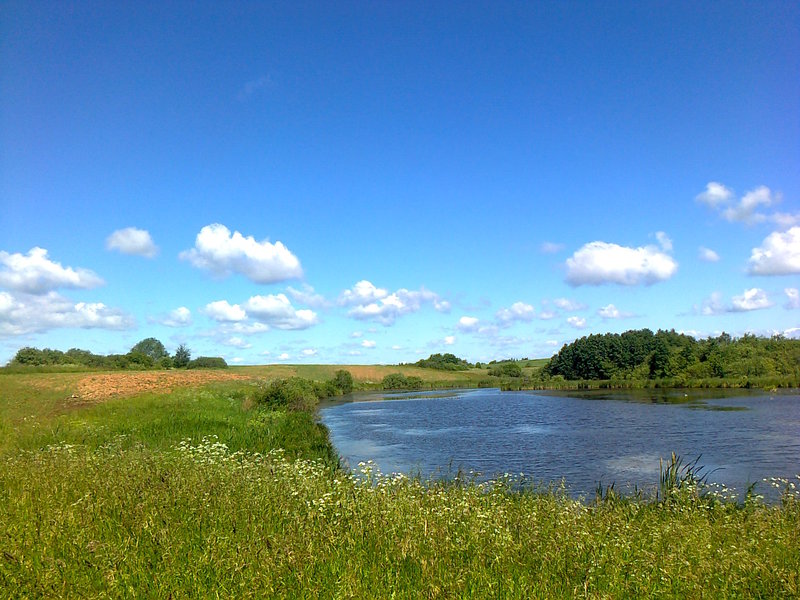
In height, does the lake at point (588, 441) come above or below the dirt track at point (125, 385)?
below

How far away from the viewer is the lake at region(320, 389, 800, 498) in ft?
61.4

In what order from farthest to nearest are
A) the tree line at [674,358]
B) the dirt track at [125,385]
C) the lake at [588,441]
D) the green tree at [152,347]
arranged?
the green tree at [152,347] < the tree line at [674,358] < the dirt track at [125,385] < the lake at [588,441]

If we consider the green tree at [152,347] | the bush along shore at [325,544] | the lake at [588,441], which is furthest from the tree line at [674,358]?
the green tree at [152,347]

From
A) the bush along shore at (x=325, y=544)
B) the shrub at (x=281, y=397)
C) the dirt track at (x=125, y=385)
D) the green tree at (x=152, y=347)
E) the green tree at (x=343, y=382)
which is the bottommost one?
the green tree at (x=343, y=382)

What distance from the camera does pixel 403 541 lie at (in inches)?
182

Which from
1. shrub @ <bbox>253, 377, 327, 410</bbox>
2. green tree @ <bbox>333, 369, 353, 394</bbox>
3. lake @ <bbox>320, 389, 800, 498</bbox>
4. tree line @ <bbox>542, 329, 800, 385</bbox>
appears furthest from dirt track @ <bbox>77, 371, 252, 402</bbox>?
tree line @ <bbox>542, 329, 800, 385</bbox>

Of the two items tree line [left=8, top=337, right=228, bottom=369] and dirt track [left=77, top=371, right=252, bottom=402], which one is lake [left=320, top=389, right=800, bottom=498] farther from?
tree line [left=8, top=337, right=228, bottom=369]

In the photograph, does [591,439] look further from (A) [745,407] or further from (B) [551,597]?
(B) [551,597]

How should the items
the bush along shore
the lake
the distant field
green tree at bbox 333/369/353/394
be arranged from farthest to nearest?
the distant field → green tree at bbox 333/369/353/394 → the lake → the bush along shore

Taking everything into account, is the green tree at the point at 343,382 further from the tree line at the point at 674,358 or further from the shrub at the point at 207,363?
the tree line at the point at 674,358

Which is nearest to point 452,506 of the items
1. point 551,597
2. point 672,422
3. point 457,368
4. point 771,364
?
point 551,597

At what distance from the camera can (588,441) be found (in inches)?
1065

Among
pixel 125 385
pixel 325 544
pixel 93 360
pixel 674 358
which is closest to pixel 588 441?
pixel 325 544

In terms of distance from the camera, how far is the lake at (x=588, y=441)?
61.4 ft
